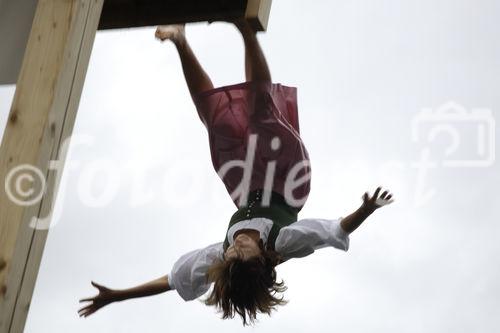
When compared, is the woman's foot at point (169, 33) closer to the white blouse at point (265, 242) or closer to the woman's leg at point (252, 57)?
the woman's leg at point (252, 57)

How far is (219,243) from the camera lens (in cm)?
313

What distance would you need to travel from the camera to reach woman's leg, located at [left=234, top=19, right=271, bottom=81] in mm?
2342

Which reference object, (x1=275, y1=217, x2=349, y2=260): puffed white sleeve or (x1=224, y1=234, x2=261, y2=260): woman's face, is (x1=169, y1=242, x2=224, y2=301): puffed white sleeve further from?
(x1=275, y1=217, x2=349, y2=260): puffed white sleeve

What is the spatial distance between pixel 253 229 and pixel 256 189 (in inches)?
6.2

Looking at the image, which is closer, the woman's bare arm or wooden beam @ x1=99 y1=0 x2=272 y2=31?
wooden beam @ x1=99 y1=0 x2=272 y2=31

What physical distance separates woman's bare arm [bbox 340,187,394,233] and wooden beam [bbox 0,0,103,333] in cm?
140

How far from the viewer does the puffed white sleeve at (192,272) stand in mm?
3029

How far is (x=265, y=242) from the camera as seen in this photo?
2910 mm

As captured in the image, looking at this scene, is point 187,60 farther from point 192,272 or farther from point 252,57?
point 192,272

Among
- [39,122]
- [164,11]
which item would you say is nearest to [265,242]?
[164,11]

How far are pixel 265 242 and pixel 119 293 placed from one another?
0.68 meters

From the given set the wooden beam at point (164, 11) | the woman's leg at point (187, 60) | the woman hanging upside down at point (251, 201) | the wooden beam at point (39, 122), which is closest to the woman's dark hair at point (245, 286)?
the woman hanging upside down at point (251, 201)

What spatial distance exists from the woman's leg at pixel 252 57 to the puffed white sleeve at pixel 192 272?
805 millimetres

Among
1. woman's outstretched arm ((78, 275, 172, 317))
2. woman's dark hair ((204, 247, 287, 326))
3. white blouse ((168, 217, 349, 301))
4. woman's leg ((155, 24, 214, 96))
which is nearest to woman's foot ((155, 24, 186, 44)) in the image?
woman's leg ((155, 24, 214, 96))
